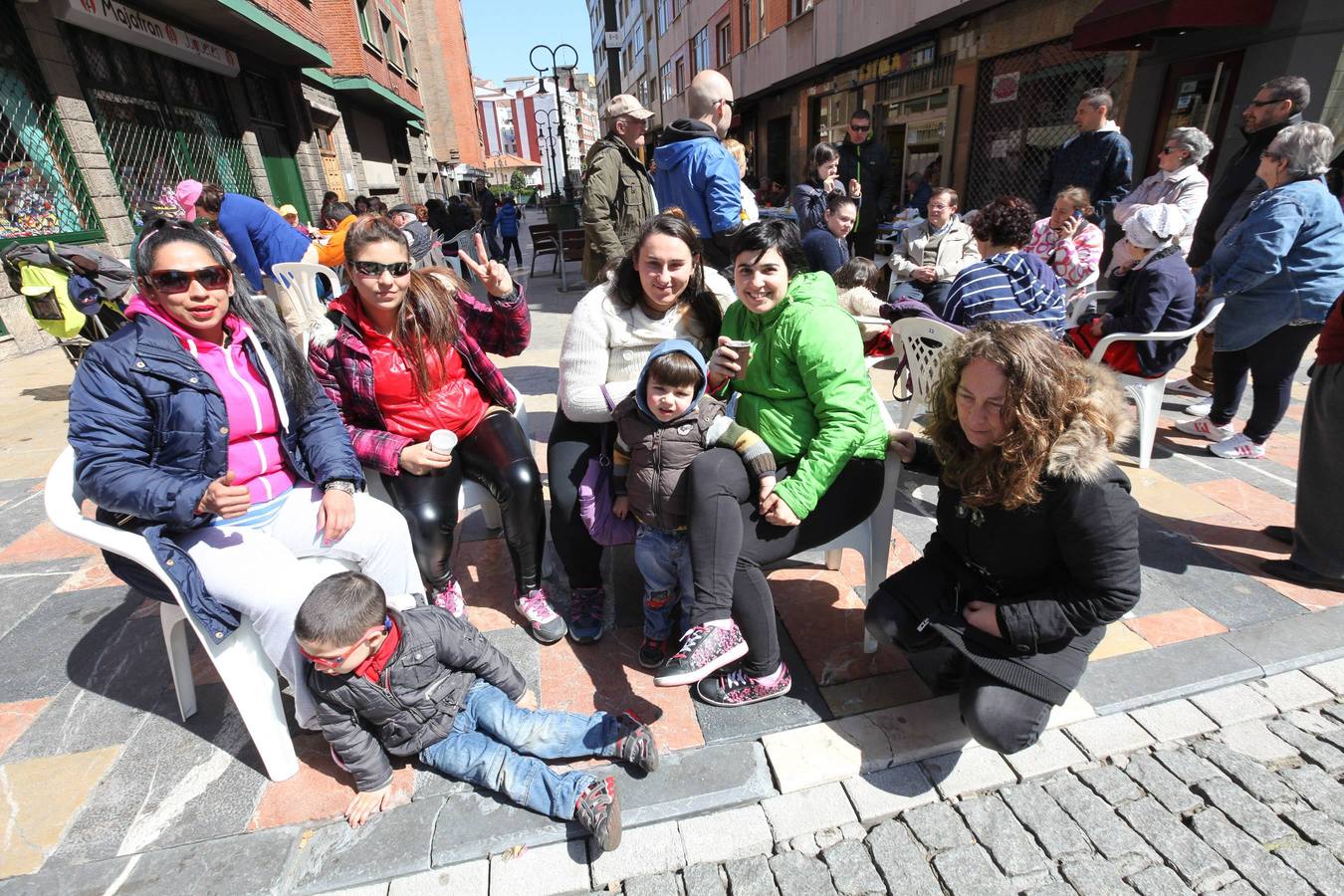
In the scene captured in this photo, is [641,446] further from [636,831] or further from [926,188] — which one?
[926,188]

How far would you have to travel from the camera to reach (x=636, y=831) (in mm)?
1708

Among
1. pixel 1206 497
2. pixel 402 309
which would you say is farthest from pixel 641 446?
pixel 1206 497

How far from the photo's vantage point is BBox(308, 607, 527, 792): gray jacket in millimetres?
1687

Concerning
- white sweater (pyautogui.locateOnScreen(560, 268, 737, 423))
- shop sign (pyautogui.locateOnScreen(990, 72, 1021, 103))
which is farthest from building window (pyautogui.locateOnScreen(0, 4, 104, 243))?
shop sign (pyautogui.locateOnScreen(990, 72, 1021, 103))

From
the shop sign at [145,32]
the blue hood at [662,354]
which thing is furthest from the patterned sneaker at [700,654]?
the shop sign at [145,32]

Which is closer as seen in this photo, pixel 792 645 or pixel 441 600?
pixel 792 645

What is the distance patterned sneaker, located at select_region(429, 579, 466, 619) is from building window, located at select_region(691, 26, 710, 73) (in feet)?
82.0

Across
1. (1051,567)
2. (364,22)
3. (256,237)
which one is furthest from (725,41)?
(1051,567)

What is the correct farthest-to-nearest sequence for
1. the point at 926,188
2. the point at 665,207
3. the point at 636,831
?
1. the point at 926,188
2. the point at 665,207
3. the point at 636,831

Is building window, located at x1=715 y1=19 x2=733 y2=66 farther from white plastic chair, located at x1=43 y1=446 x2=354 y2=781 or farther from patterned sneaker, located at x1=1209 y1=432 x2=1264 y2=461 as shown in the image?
white plastic chair, located at x1=43 y1=446 x2=354 y2=781

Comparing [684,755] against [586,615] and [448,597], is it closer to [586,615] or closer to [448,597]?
[586,615]

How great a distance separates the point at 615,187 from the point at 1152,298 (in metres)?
3.49

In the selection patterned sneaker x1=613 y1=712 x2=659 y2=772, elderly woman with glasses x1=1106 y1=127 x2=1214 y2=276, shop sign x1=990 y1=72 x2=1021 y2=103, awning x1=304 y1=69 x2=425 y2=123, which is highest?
awning x1=304 y1=69 x2=425 y2=123

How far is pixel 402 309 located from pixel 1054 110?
10.1 metres
